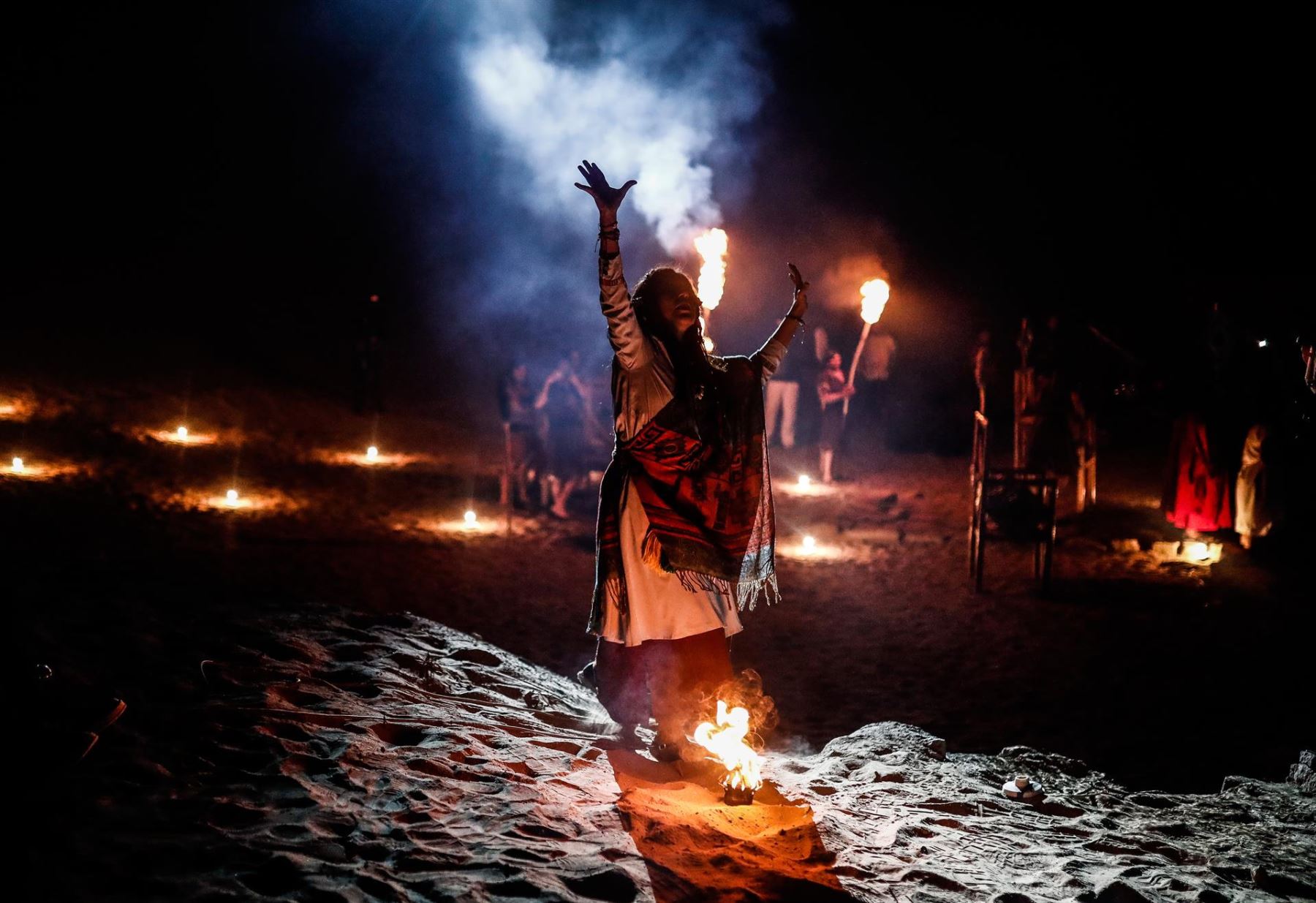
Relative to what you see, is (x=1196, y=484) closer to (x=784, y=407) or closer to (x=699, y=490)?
(x=699, y=490)

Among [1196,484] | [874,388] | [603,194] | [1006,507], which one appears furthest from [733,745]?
[874,388]

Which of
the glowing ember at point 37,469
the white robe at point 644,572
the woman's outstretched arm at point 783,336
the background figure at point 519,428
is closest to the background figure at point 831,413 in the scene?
the background figure at point 519,428

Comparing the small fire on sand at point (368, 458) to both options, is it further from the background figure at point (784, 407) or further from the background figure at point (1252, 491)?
the background figure at point (1252, 491)

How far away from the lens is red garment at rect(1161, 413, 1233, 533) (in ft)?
37.0

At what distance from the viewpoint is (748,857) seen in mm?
3484

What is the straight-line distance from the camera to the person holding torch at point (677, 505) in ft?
14.1

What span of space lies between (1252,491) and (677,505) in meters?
9.64

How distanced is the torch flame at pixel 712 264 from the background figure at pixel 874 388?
13553mm

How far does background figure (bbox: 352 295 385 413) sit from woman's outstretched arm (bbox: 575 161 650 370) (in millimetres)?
16019

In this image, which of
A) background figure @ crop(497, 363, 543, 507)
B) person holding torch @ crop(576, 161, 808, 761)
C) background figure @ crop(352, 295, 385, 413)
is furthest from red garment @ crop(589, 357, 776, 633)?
background figure @ crop(352, 295, 385, 413)

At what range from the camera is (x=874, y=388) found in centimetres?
2077

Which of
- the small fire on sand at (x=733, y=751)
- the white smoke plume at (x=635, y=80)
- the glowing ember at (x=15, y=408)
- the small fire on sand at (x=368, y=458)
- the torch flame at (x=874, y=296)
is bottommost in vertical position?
the small fire on sand at (x=733, y=751)

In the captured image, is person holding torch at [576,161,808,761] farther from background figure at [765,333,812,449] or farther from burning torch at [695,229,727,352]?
background figure at [765,333,812,449]

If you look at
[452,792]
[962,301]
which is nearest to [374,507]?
[452,792]
